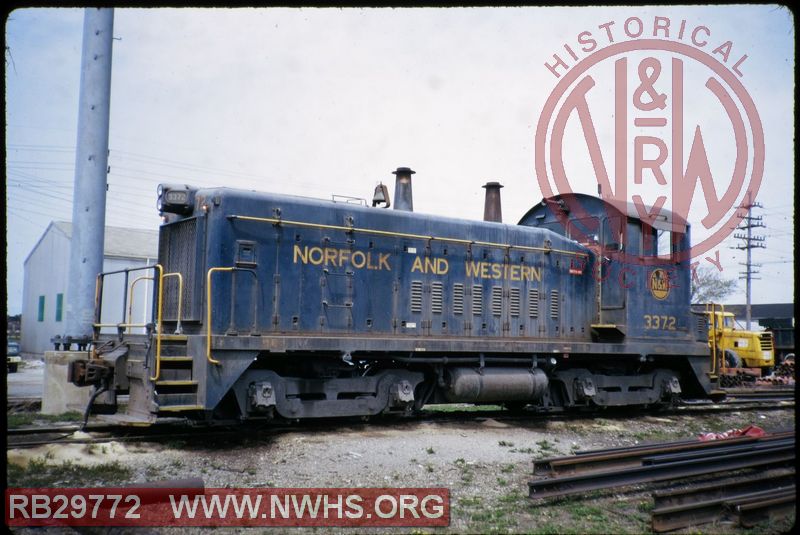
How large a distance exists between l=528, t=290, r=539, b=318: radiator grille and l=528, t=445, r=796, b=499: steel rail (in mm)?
4896

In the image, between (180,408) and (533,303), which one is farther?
(533,303)

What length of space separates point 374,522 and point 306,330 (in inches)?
182

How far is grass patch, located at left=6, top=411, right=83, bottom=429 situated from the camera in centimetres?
1038

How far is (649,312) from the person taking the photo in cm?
1308

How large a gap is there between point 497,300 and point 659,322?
3.70 m

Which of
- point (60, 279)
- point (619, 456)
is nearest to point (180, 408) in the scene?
point (619, 456)

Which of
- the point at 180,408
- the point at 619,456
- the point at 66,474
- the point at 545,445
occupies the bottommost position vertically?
the point at 545,445

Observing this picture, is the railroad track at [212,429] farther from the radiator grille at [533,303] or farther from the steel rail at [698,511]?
the steel rail at [698,511]

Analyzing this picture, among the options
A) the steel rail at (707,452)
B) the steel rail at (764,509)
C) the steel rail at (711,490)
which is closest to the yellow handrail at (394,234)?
the steel rail at (707,452)

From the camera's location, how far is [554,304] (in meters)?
12.7

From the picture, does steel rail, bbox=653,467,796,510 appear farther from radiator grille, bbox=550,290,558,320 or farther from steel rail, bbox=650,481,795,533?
radiator grille, bbox=550,290,558,320

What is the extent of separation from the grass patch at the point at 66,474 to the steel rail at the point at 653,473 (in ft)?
14.0

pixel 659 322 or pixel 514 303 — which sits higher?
pixel 514 303

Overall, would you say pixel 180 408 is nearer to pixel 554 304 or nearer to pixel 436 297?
pixel 436 297
